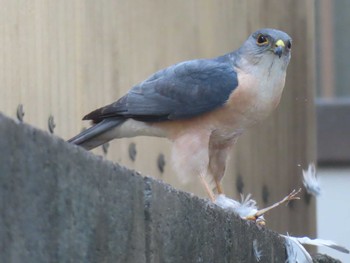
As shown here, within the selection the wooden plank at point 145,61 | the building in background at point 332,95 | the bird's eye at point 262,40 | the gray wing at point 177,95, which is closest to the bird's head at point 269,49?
the bird's eye at point 262,40

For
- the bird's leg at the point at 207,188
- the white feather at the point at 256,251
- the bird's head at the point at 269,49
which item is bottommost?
the bird's leg at the point at 207,188

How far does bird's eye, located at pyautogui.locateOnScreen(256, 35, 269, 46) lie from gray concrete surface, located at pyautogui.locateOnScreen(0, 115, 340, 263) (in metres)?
2.19

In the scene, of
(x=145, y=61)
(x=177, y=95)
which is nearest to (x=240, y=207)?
(x=177, y=95)

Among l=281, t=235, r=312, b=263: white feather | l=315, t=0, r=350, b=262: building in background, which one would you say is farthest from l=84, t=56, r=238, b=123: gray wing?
l=315, t=0, r=350, b=262: building in background

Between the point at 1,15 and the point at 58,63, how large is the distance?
546mm

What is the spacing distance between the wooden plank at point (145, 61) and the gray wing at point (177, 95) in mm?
344

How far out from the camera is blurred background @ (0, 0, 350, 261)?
5.75m

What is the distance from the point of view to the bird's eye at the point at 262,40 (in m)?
6.00

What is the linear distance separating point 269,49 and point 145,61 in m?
1.16

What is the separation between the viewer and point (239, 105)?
5.78m

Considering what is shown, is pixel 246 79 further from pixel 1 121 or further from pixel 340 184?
pixel 340 184

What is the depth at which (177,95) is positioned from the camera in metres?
5.95

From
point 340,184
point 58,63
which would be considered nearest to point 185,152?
point 58,63

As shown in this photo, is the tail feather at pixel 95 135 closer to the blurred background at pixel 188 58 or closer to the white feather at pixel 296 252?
the blurred background at pixel 188 58
